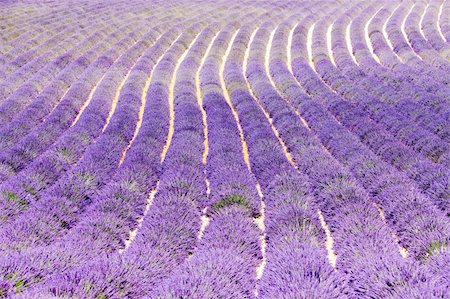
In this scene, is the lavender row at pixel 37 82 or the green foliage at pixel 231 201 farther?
the lavender row at pixel 37 82

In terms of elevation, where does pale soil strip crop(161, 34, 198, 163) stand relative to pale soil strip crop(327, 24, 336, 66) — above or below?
above

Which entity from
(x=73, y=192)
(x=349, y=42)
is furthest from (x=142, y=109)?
(x=349, y=42)

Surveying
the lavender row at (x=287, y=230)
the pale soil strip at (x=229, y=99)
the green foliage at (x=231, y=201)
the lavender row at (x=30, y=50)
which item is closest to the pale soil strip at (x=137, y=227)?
the green foliage at (x=231, y=201)

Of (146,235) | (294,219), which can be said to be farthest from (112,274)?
(294,219)

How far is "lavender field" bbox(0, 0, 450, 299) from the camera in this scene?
4277mm

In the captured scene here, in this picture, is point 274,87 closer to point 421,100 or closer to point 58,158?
point 421,100

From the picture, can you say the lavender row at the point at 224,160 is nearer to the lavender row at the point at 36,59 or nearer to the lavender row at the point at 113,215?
the lavender row at the point at 113,215

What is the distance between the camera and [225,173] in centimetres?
702

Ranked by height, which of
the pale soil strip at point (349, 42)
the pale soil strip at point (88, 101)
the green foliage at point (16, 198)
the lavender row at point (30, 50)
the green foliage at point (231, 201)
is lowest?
the pale soil strip at point (349, 42)

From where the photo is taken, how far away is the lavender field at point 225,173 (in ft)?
14.0

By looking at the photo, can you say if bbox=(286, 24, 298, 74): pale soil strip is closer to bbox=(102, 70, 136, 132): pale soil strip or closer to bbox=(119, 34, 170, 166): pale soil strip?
bbox=(119, 34, 170, 166): pale soil strip

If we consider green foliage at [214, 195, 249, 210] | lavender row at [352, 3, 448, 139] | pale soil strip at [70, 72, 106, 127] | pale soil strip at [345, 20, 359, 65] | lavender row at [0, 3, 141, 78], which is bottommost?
pale soil strip at [345, 20, 359, 65]

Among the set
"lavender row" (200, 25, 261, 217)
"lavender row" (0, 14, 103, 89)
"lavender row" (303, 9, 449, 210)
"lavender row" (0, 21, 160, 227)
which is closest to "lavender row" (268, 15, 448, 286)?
"lavender row" (303, 9, 449, 210)

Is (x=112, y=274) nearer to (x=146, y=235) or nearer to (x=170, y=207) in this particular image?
(x=146, y=235)
